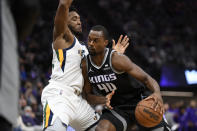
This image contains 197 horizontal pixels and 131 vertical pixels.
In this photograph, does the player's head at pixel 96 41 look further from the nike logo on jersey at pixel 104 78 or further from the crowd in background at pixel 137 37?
the crowd in background at pixel 137 37

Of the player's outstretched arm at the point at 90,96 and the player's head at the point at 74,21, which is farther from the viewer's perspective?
the player's head at the point at 74,21

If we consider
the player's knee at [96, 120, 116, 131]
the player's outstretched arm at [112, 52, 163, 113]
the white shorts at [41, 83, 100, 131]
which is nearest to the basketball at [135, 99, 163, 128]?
the player's outstretched arm at [112, 52, 163, 113]

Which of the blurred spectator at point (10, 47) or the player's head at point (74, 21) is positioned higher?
the blurred spectator at point (10, 47)

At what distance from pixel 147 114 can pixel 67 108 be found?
89 centimetres

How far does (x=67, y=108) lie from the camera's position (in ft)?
13.7

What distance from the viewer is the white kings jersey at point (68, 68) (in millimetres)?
4363

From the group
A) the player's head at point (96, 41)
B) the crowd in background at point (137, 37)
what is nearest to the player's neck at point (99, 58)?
the player's head at point (96, 41)

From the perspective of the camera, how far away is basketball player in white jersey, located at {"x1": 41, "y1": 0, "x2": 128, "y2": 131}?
4145 millimetres

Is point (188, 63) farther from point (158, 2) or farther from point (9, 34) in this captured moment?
point (9, 34)

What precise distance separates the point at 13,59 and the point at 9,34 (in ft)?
0.47

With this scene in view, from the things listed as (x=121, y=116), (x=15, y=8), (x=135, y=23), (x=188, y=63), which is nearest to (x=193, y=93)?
(x=188, y=63)

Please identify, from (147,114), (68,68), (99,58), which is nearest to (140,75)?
(147,114)

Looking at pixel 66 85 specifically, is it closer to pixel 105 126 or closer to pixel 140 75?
pixel 105 126

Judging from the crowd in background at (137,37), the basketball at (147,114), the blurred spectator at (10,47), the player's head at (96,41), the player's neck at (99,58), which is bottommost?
the crowd in background at (137,37)
